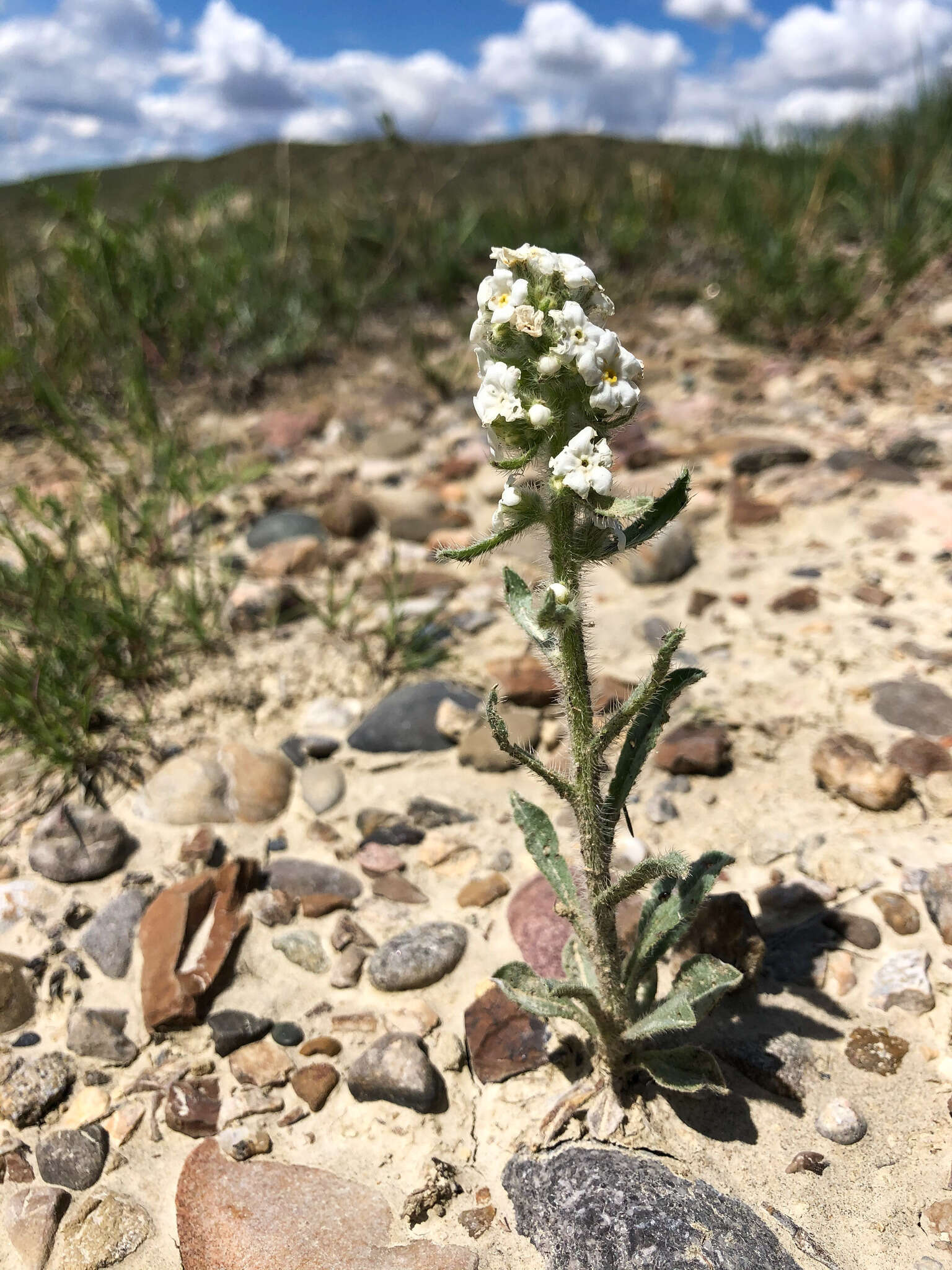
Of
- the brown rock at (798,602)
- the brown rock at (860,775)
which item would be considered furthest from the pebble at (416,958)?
the brown rock at (798,602)

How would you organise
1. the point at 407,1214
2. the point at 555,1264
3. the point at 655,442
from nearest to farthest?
the point at 555,1264 < the point at 407,1214 < the point at 655,442

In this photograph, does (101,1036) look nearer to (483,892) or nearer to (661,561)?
(483,892)

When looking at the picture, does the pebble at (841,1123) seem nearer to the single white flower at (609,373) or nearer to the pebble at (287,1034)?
the pebble at (287,1034)

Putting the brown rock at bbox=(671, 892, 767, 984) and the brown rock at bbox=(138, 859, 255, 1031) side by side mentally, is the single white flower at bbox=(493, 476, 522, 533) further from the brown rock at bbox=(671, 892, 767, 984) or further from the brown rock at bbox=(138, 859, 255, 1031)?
the brown rock at bbox=(138, 859, 255, 1031)

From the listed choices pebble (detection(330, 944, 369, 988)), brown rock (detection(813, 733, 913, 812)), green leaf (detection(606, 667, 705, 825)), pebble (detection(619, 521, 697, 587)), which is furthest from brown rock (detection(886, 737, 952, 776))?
pebble (detection(330, 944, 369, 988))

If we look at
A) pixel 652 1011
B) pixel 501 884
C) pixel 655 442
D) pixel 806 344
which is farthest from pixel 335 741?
pixel 806 344

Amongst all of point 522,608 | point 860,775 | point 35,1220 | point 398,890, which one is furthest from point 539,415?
point 35,1220

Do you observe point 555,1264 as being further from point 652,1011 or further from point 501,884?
point 501,884
